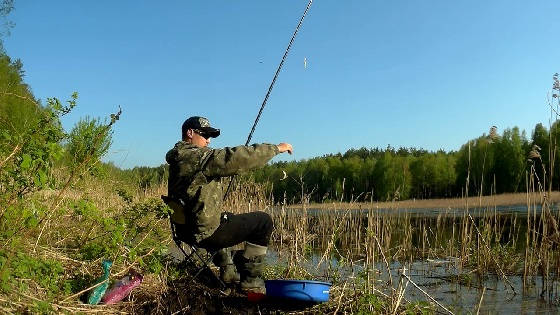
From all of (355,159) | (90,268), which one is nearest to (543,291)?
(90,268)

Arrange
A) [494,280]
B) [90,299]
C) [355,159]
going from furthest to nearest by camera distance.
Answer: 1. [355,159]
2. [494,280]
3. [90,299]

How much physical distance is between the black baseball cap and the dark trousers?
73 cm

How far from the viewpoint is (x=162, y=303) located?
4.70m

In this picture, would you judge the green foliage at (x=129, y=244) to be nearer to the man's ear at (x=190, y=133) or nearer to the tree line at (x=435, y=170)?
the man's ear at (x=190, y=133)

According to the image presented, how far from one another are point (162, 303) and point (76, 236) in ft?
5.86

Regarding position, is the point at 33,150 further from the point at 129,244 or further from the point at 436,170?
the point at 436,170

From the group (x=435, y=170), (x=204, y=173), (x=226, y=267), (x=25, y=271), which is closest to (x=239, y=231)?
(x=226, y=267)

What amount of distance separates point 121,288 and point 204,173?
1.13 m

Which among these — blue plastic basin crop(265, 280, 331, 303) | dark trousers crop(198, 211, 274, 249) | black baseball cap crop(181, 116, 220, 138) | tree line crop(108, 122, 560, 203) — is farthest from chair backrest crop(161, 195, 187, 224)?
tree line crop(108, 122, 560, 203)

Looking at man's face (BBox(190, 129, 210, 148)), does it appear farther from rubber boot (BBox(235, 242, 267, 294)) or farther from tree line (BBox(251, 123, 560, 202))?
tree line (BBox(251, 123, 560, 202))

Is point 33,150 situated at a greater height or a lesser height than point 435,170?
lesser

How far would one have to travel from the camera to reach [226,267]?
5129 millimetres

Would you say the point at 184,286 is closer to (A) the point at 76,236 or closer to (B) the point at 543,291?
(A) the point at 76,236

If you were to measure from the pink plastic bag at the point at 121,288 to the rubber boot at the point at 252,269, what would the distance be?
0.89m
